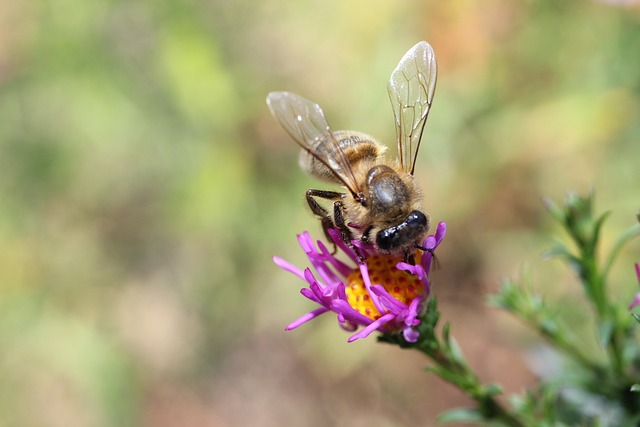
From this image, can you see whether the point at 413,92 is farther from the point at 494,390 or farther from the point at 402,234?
the point at 494,390

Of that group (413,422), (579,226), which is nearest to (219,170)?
(413,422)

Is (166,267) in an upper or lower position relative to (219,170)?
lower

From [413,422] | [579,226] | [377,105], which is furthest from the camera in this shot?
[377,105]

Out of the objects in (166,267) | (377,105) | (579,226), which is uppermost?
(579,226)

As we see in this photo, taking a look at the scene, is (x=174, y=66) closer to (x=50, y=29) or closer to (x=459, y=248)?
(x=50, y=29)

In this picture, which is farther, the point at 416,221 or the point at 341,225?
the point at 341,225

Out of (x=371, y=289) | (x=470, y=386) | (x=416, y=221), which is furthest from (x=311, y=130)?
(x=470, y=386)

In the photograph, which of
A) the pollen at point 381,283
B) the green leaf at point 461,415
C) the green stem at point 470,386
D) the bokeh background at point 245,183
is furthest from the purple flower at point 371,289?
the bokeh background at point 245,183
